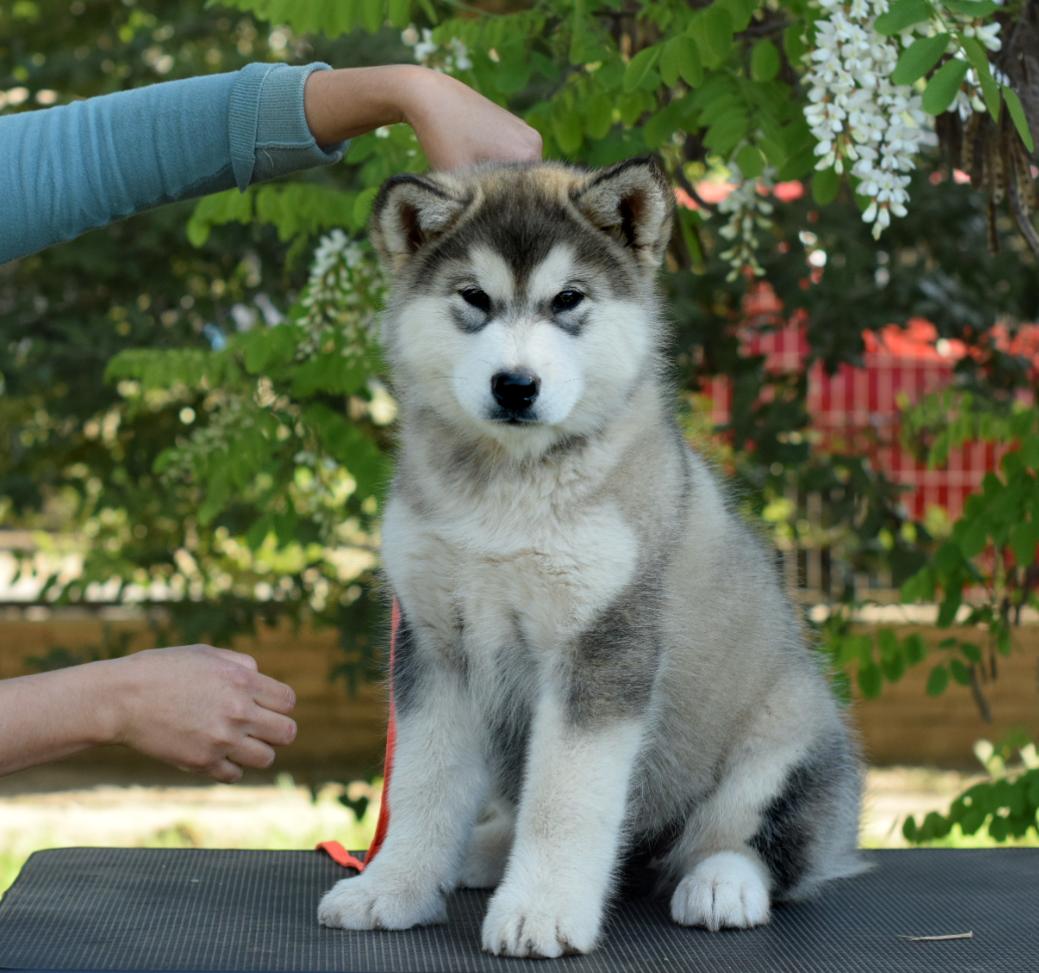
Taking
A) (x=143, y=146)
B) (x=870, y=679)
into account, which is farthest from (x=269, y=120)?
(x=870, y=679)

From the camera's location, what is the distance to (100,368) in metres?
6.02

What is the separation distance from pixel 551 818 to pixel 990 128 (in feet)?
6.50

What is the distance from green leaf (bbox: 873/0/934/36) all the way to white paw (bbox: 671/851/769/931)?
1.68 metres

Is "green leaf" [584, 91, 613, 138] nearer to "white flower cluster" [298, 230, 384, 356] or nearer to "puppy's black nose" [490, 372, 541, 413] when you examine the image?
"white flower cluster" [298, 230, 384, 356]

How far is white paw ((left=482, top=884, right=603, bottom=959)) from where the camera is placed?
101 inches

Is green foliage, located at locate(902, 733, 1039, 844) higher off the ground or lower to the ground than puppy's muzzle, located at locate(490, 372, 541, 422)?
lower

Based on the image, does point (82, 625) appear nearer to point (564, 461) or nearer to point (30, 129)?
point (30, 129)

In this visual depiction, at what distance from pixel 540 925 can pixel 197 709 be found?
71 cm

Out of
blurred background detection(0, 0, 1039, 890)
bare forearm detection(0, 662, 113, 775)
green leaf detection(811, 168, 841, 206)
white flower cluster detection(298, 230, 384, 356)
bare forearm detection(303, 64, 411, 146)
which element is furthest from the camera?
white flower cluster detection(298, 230, 384, 356)

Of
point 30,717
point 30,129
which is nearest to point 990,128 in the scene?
point 30,129

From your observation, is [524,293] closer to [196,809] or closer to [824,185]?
[824,185]

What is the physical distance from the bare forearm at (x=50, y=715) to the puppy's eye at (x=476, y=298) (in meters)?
0.96

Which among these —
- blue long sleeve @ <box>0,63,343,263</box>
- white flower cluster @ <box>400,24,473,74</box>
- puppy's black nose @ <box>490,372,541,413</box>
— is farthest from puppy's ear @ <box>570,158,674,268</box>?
white flower cluster @ <box>400,24,473,74</box>

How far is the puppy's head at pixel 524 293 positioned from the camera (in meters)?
2.70
